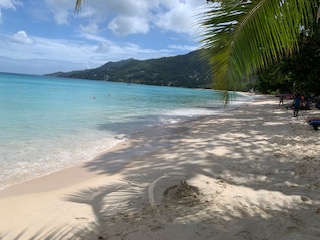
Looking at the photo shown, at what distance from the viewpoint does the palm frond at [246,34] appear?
2.47 metres

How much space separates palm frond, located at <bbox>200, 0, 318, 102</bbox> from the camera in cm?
247

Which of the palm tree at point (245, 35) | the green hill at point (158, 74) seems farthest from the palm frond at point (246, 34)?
the green hill at point (158, 74)

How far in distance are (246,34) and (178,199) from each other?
8.53ft

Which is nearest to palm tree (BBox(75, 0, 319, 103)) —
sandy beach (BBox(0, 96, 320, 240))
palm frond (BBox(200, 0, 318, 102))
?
palm frond (BBox(200, 0, 318, 102))

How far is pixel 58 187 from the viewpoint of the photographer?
5516 mm

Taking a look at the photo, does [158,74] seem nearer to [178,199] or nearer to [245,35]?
[178,199]

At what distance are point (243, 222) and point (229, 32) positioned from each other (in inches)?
87.9

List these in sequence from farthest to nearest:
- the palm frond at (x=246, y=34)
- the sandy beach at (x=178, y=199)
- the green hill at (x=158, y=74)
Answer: the green hill at (x=158, y=74) < the sandy beach at (x=178, y=199) < the palm frond at (x=246, y=34)

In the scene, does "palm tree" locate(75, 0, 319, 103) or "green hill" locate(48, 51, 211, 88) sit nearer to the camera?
"palm tree" locate(75, 0, 319, 103)

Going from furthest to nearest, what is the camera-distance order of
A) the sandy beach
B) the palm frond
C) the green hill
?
the green hill
the sandy beach
the palm frond

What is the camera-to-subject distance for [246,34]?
2.49m

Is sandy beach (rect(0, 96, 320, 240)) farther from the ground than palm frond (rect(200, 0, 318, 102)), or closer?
closer

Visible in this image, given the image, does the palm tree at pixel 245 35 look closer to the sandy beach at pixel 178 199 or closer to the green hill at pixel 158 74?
the sandy beach at pixel 178 199

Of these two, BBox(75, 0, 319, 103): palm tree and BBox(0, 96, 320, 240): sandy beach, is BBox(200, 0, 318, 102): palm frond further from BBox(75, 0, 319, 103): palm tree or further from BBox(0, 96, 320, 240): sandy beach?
BBox(0, 96, 320, 240): sandy beach
